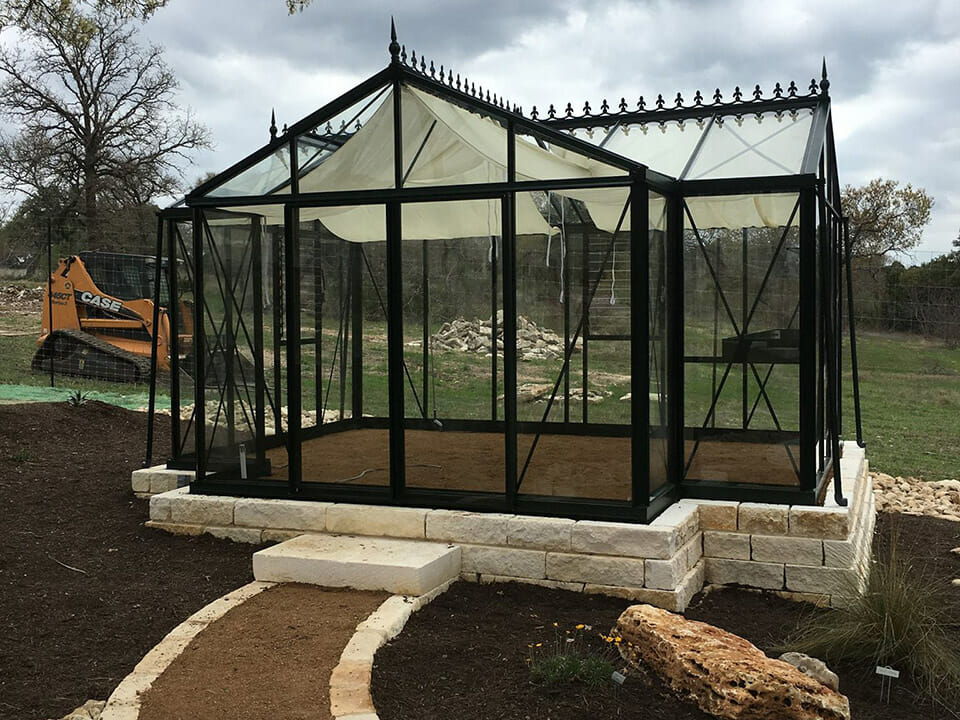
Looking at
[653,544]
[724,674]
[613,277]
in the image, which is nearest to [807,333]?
[613,277]

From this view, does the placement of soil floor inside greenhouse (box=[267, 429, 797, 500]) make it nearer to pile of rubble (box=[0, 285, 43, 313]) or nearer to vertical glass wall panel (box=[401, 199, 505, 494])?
vertical glass wall panel (box=[401, 199, 505, 494])

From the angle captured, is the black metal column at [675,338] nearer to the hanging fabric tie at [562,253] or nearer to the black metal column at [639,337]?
the black metal column at [639,337]

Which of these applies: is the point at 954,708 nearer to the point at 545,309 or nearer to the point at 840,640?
the point at 840,640

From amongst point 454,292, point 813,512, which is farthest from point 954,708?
point 454,292

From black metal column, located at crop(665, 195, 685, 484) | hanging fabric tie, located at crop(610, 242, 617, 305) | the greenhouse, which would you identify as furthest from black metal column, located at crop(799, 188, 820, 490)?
hanging fabric tie, located at crop(610, 242, 617, 305)

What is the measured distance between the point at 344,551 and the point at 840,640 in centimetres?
268

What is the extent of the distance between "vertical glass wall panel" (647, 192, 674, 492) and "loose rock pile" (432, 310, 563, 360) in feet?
1.95

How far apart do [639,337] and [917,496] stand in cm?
456

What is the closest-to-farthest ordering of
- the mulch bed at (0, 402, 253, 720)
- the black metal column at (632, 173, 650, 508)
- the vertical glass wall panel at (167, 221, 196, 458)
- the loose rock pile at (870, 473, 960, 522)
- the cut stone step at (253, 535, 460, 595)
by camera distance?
the mulch bed at (0, 402, 253, 720) → the cut stone step at (253, 535, 460, 595) → the black metal column at (632, 173, 650, 508) → the vertical glass wall panel at (167, 221, 196, 458) → the loose rock pile at (870, 473, 960, 522)

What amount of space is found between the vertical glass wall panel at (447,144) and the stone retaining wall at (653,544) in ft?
6.76

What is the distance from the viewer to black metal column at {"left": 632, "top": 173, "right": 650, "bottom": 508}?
542 centimetres

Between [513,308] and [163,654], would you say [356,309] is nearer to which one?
[513,308]

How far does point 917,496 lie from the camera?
338 inches

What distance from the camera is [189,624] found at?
15.7 feet
